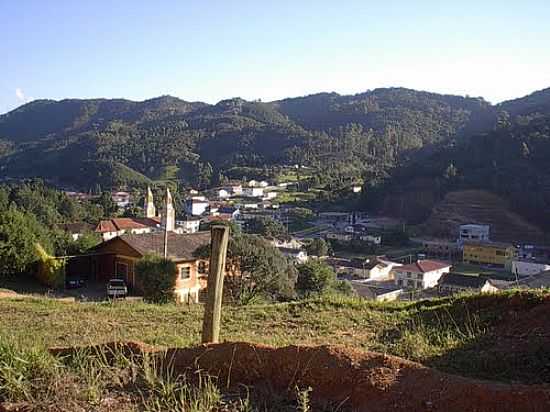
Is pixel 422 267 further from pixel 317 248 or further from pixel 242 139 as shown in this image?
pixel 242 139

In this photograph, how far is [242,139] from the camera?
4454 inches

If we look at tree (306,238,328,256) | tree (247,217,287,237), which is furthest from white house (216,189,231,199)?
tree (306,238,328,256)

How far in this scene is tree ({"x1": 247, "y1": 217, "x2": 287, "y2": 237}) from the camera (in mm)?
49281

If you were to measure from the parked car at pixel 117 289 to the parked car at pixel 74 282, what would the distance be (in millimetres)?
2007

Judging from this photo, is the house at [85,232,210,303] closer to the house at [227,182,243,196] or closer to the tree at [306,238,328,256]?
the tree at [306,238,328,256]

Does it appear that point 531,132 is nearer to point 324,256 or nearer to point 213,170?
point 324,256

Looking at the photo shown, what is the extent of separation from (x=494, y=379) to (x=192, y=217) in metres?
59.5

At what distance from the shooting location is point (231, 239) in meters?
17.6

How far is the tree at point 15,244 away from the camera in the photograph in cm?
1791

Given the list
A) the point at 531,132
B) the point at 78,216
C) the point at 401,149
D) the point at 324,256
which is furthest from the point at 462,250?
the point at 401,149

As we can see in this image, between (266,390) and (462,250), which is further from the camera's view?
(462,250)

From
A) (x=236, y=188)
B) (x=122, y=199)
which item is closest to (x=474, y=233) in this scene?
(x=236, y=188)

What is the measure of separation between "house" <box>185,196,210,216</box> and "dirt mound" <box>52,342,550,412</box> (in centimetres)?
6281

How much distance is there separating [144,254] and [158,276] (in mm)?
3354
